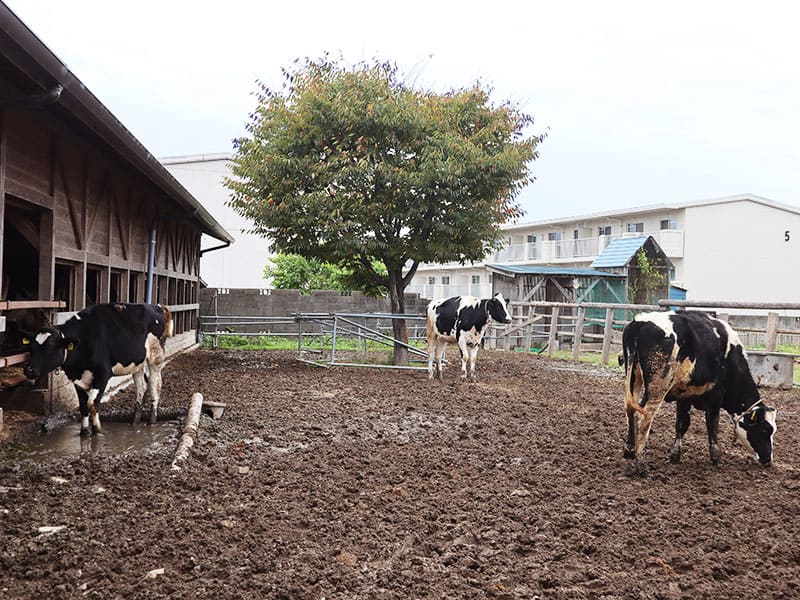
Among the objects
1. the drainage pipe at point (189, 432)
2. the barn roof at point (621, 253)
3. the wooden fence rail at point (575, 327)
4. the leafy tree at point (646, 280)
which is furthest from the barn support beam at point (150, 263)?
the leafy tree at point (646, 280)

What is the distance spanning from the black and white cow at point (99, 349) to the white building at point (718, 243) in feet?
87.6

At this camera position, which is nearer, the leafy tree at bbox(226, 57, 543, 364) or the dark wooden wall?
the dark wooden wall

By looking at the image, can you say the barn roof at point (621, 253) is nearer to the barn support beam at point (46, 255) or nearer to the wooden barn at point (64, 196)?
the wooden barn at point (64, 196)

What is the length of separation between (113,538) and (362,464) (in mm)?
2438

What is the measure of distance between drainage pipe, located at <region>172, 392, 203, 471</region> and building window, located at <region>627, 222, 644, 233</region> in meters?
32.6

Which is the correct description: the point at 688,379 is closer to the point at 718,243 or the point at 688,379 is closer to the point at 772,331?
the point at 772,331

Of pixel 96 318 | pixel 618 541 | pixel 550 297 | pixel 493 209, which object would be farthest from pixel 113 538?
pixel 550 297

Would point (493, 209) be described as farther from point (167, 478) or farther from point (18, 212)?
point (167, 478)

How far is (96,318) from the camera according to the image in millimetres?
6883

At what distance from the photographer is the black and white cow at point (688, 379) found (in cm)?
581

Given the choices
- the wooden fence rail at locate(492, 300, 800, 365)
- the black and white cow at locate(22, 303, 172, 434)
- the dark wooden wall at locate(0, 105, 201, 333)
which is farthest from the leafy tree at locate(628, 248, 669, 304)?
the black and white cow at locate(22, 303, 172, 434)

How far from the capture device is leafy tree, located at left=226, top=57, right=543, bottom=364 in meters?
13.2

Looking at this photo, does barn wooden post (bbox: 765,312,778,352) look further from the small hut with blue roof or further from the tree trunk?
the small hut with blue roof

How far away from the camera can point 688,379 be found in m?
5.99
